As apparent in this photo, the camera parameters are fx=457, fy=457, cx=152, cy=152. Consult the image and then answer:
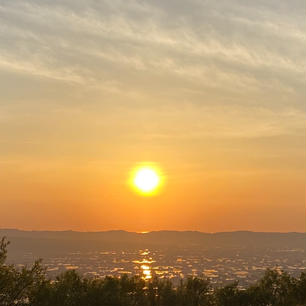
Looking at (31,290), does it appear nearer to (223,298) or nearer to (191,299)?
(191,299)

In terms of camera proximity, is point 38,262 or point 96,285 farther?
point 96,285

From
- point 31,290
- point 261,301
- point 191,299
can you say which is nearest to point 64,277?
point 31,290

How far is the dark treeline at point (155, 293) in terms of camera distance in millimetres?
76312

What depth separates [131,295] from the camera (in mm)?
87250

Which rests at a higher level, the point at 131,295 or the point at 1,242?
the point at 1,242

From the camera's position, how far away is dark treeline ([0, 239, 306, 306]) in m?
76.3

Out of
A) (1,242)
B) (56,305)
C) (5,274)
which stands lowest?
(56,305)

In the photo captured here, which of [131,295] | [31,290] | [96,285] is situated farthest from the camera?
[131,295]

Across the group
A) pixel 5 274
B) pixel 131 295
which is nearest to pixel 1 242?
pixel 5 274

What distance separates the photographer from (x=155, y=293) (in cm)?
8781

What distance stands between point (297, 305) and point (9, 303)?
49.6 metres

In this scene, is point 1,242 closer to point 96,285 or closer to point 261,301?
point 96,285

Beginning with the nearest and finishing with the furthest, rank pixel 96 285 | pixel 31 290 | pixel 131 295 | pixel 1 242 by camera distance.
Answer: pixel 1 242, pixel 31 290, pixel 96 285, pixel 131 295

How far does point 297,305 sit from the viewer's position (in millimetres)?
81875
